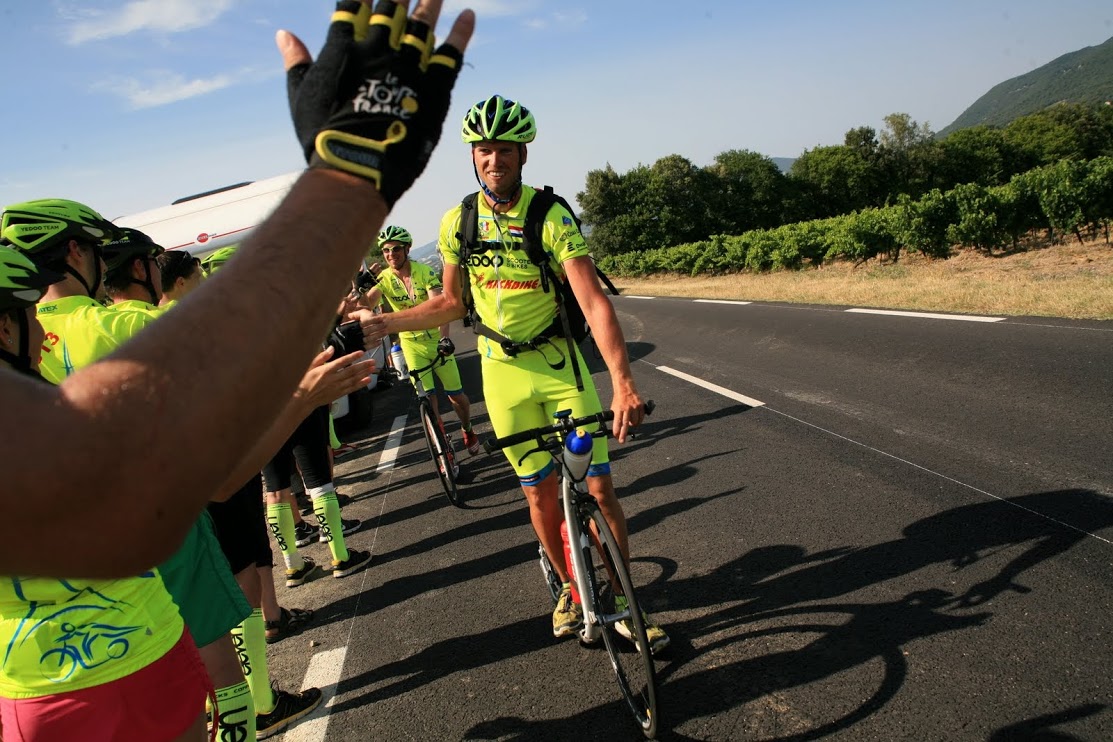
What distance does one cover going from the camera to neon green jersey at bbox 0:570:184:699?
1.84 m

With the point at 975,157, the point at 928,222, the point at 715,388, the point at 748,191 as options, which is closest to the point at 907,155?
the point at 975,157

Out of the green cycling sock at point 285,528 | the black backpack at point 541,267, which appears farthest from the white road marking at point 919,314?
the green cycling sock at point 285,528

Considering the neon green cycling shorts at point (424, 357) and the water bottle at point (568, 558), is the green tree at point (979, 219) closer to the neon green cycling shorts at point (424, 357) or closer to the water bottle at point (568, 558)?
the neon green cycling shorts at point (424, 357)

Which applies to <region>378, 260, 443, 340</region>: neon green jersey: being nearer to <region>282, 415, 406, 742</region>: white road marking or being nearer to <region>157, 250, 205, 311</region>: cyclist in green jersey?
<region>282, 415, 406, 742</region>: white road marking

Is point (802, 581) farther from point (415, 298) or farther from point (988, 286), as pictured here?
point (988, 286)

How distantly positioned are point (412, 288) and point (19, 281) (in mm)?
5962

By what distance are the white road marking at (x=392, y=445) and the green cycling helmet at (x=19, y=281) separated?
255 inches

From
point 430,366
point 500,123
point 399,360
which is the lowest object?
point 430,366

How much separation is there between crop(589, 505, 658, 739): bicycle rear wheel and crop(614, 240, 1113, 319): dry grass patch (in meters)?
8.50

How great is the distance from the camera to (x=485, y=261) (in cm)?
388

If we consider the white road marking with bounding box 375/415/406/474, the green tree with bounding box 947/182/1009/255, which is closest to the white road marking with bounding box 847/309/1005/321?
the white road marking with bounding box 375/415/406/474

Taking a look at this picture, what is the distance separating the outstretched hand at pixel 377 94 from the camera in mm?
899

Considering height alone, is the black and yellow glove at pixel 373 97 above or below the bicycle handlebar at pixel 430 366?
above

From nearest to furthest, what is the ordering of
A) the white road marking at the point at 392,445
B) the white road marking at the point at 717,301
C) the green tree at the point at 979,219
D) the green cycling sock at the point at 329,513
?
1. the green cycling sock at the point at 329,513
2. the white road marking at the point at 392,445
3. the white road marking at the point at 717,301
4. the green tree at the point at 979,219
